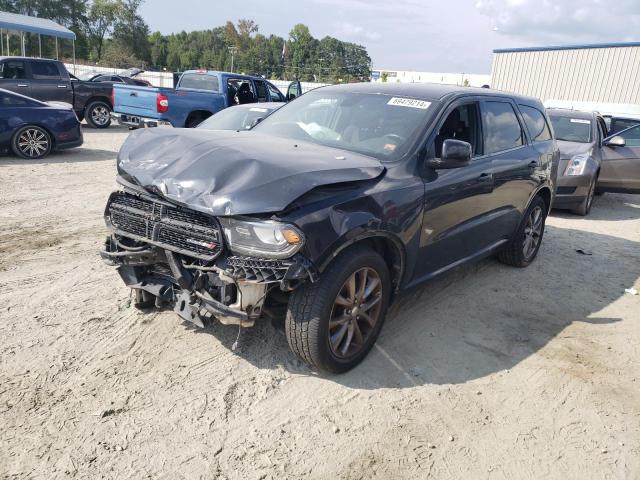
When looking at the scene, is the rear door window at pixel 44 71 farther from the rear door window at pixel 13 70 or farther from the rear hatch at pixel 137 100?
the rear hatch at pixel 137 100

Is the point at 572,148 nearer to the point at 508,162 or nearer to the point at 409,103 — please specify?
the point at 508,162

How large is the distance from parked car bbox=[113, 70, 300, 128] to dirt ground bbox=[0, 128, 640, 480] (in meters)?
7.10

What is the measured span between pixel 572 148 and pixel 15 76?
13633mm

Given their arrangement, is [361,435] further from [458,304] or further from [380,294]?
[458,304]

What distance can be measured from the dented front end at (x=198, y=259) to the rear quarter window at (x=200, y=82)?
9.97 meters

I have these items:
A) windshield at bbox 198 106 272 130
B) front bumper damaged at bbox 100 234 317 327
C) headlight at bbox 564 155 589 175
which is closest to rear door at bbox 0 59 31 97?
windshield at bbox 198 106 272 130

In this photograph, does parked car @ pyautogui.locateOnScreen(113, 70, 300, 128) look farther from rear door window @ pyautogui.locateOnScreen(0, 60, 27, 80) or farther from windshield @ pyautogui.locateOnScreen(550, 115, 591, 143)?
windshield @ pyautogui.locateOnScreen(550, 115, 591, 143)

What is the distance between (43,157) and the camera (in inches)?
417

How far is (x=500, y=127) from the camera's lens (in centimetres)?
498

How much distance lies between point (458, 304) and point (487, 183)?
3.72 ft

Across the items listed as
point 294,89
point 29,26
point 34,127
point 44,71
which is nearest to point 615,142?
point 294,89

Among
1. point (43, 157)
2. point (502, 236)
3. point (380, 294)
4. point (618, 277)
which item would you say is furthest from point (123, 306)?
point (43, 157)

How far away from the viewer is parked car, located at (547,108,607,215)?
8523 millimetres

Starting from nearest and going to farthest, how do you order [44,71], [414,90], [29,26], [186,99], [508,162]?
[414,90], [508,162], [186,99], [44,71], [29,26]
